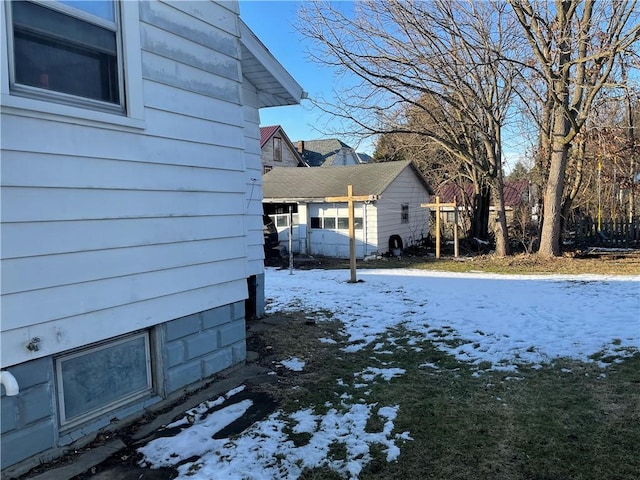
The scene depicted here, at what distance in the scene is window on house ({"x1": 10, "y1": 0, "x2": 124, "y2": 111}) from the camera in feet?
8.57

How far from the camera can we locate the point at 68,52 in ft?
9.48

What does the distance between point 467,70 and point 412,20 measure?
6.88ft

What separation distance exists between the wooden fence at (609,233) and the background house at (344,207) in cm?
654

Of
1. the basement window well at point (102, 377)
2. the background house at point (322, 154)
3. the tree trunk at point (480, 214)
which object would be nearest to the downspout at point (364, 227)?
the tree trunk at point (480, 214)

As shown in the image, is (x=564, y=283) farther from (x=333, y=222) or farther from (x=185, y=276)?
(x=333, y=222)

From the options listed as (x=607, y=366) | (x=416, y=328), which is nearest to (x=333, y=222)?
(x=416, y=328)

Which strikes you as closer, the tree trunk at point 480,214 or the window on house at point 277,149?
the tree trunk at point 480,214

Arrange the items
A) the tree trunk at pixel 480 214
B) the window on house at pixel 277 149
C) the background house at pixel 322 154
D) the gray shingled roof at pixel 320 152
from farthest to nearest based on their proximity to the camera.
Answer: the gray shingled roof at pixel 320 152 → the background house at pixel 322 154 → the window on house at pixel 277 149 → the tree trunk at pixel 480 214

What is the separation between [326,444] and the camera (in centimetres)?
297

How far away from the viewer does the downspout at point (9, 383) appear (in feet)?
7.69

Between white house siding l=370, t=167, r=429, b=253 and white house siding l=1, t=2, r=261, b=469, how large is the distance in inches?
512

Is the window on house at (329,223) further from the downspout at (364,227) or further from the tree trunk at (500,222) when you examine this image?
the tree trunk at (500,222)

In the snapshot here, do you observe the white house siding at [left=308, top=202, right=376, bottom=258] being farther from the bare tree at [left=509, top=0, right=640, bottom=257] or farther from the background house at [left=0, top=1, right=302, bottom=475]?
the background house at [left=0, top=1, right=302, bottom=475]

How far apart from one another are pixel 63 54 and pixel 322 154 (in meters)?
37.2
